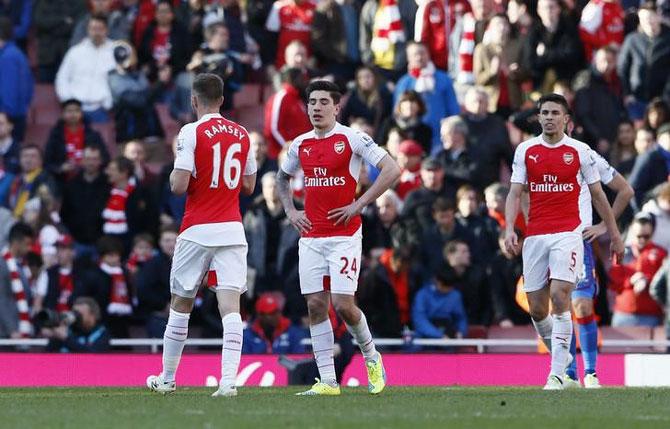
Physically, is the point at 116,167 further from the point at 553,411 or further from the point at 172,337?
the point at 553,411

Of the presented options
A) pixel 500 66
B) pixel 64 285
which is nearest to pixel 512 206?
pixel 64 285

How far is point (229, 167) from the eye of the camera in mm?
13156

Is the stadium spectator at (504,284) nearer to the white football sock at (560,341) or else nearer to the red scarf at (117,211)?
the red scarf at (117,211)

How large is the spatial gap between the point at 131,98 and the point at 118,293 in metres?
3.89

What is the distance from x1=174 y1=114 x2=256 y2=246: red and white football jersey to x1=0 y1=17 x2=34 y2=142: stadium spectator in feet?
33.8

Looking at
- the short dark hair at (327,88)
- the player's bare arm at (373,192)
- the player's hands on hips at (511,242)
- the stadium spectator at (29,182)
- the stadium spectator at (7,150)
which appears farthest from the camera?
the stadium spectator at (7,150)

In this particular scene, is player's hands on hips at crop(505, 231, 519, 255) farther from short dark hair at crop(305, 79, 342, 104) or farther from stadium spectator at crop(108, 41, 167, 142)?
stadium spectator at crop(108, 41, 167, 142)

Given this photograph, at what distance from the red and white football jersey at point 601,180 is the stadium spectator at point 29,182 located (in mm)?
8183

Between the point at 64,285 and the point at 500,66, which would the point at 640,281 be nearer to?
the point at 500,66

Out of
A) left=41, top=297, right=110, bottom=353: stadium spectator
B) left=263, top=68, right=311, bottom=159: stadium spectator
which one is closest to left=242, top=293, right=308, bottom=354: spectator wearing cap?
left=41, top=297, right=110, bottom=353: stadium spectator

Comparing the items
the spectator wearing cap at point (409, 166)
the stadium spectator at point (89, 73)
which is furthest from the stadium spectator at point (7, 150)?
the spectator wearing cap at point (409, 166)

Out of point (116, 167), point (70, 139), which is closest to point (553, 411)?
point (116, 167)

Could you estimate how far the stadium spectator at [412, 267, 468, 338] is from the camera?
18672mm

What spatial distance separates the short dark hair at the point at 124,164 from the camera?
20578 mm
